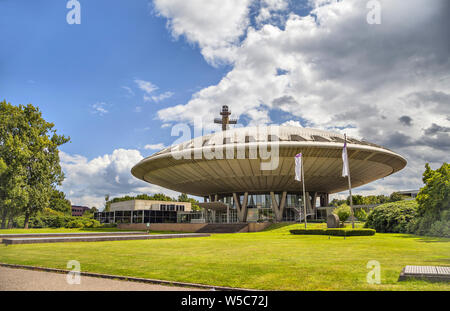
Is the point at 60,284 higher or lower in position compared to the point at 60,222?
higher

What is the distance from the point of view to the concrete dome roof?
131 feet

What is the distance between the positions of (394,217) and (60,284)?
3219 centimetres

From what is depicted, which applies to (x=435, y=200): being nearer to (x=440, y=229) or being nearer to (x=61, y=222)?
(x=440, y=229)

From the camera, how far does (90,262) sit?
37.5 ft

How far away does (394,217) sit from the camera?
3225cm

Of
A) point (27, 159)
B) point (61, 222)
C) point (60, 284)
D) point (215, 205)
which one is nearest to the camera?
point (60, 284)

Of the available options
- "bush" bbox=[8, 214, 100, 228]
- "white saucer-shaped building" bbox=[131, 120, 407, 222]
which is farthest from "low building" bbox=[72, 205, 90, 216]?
"white saucer-shaped building" bbox=[131, 120, 407, 222]

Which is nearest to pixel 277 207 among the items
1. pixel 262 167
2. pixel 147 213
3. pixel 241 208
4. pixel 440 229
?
pixel 241 208

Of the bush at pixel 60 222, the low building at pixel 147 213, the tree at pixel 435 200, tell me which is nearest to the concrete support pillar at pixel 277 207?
the low building at pixel 147 213

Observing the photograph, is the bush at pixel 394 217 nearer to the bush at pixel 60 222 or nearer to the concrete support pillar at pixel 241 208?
the concrete support pillar at pixel 241 208

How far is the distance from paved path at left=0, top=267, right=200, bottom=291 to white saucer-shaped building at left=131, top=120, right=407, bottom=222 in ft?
103

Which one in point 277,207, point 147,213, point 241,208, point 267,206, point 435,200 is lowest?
point 147,213
